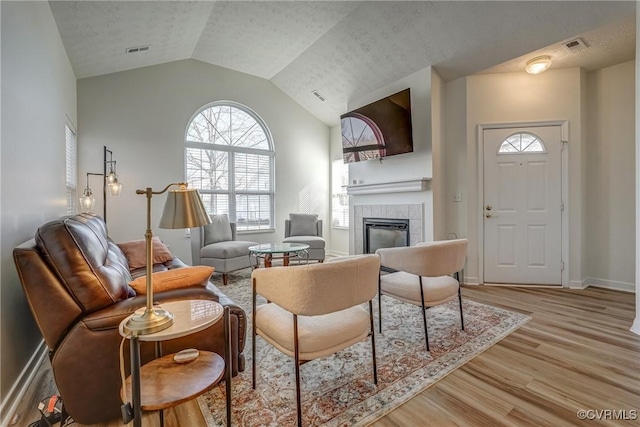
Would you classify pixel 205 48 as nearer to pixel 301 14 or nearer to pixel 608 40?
pixel 301 14

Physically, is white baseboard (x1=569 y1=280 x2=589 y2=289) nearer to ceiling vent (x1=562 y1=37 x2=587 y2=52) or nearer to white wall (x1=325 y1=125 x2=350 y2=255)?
ceiling vent (x1=562 y1=37 x2=587 y2=52)

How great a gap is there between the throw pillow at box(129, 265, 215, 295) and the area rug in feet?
2.10

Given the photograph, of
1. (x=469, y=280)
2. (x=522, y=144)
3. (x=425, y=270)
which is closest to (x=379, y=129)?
(x=522, y=144)

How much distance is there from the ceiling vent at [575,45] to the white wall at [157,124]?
13.8ft

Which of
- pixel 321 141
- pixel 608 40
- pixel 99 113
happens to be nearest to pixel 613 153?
pixel 608 40

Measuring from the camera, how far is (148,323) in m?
1.16

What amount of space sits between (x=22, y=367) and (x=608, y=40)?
5523 mm

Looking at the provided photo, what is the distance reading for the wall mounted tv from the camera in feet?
13.1

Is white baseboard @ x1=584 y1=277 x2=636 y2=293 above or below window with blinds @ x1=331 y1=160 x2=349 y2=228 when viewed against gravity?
below

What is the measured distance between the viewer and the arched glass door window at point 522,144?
12.4 feet

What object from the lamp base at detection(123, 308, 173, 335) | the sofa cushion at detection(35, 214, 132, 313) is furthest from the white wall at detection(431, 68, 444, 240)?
the sofa cushion at detection(35, 214, 132, 313)

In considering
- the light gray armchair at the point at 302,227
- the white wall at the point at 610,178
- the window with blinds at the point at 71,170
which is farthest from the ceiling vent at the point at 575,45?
the window with blinds at the point at 71,170

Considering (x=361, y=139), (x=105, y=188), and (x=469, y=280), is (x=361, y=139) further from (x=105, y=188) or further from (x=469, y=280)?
(x=105, y=188)

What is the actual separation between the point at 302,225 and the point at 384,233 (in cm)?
150
